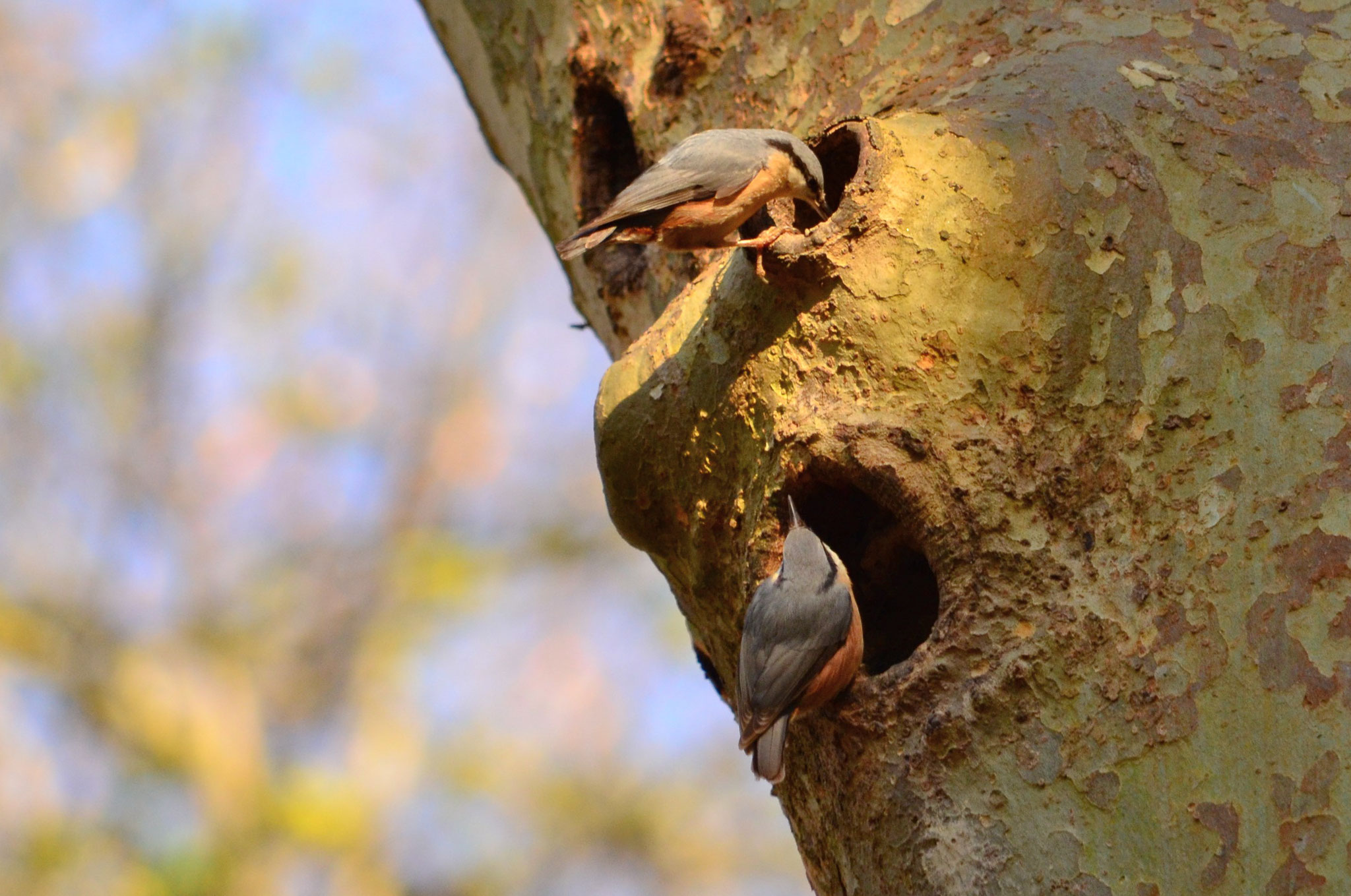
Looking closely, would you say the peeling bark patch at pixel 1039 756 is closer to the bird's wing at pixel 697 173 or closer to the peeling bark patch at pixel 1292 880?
the peeling bark patch at pixel 1292 880

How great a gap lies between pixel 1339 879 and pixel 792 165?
5.01ft

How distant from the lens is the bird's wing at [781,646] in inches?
80.9

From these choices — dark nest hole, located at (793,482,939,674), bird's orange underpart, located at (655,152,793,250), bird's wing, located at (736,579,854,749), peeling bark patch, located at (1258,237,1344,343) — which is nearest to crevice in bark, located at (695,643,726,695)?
dark nest hole, located at (793,482,939,674)

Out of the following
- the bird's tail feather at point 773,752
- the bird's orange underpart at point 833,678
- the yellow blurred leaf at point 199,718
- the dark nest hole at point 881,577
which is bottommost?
the bird's tail feather at point 773,752

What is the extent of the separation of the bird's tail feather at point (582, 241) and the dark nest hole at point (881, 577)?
71 cm

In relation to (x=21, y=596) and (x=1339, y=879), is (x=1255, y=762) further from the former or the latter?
(x=21, y=596)

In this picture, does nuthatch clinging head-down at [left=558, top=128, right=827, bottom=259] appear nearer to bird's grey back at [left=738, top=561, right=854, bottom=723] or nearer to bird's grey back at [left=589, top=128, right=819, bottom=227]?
bird's grey back at [left=589, top=128, right=819, bottom=227]

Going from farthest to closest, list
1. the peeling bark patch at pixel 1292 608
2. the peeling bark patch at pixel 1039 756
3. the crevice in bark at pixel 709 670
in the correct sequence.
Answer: the crevice in bark at pixel 709 670
the peeling bark patch at pixel 1039 756
the peeling bark patch at pixel 1292 608

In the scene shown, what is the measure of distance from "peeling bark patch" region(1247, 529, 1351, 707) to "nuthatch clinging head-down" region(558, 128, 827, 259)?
114 centimetres

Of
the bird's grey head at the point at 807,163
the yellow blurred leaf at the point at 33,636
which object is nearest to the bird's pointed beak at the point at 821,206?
the bird's grey head at the point at 807,163

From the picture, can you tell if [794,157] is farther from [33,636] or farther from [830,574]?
[33,636]

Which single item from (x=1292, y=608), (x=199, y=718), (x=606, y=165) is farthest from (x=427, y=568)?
(x=1292, y=608)

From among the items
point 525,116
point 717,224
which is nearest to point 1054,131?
point 717,224

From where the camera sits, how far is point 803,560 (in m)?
2.21
